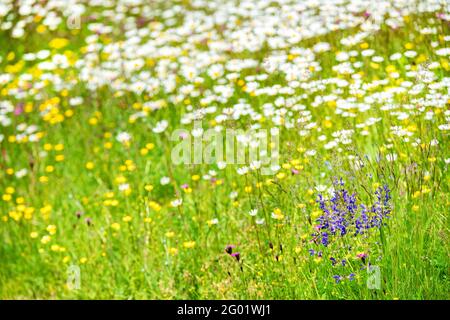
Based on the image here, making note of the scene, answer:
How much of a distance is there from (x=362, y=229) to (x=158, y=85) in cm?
285

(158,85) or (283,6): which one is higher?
(283,6)

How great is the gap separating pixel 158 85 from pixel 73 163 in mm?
973

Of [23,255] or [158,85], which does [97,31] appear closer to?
[158,85]

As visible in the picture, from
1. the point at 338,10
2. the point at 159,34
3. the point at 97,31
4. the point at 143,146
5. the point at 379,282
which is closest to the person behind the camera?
the point at 379,282

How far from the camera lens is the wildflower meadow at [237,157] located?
10.3ft

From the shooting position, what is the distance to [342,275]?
302cm

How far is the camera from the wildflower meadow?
10.3ft

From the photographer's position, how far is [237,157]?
167 inches
